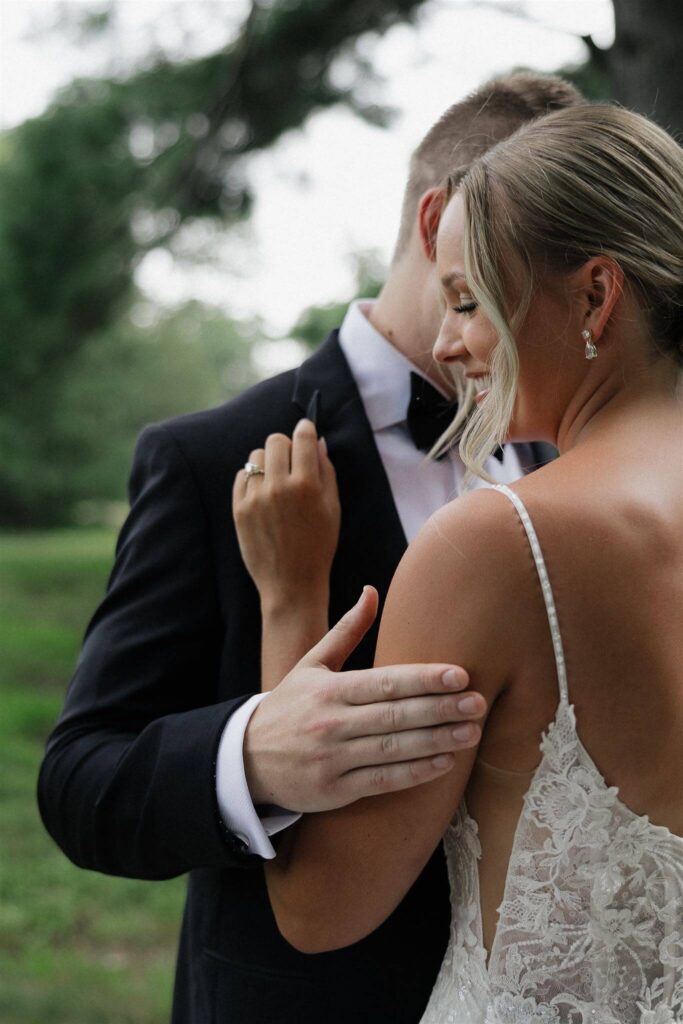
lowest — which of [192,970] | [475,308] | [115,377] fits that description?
[115,377]

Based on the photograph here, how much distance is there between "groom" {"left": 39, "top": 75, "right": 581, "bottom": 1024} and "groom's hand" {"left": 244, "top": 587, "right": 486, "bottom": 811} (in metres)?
0.02

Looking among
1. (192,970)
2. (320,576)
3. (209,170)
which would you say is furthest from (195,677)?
(209,170)

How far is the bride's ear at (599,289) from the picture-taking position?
1464mm

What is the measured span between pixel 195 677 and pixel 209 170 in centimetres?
355

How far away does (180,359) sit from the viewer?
63.8ft

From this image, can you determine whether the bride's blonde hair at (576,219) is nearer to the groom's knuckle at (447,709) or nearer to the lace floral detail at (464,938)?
the groom's knuckle at (447,709)

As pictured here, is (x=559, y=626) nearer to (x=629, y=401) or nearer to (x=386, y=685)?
(x=386, y=685)

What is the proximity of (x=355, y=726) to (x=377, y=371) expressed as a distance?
990 mm

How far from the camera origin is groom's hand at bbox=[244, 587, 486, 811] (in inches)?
54.4

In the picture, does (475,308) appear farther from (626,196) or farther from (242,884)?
(242,884)

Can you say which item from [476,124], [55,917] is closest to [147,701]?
[476,124]

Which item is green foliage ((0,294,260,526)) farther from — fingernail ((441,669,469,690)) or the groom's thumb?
fingernail ((441,669,469,690))

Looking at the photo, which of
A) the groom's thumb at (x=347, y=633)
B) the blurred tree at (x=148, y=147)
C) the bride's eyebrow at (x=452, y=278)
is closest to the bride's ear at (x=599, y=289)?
the bride's eyebrow at (x=452, y=278)

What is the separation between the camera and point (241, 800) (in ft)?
5.52
